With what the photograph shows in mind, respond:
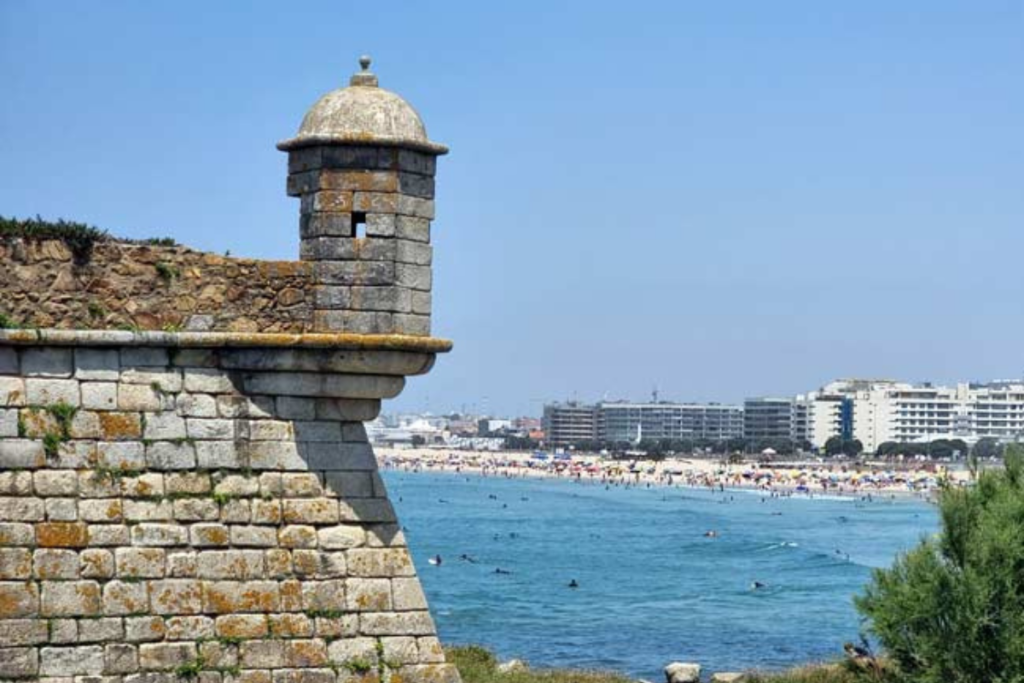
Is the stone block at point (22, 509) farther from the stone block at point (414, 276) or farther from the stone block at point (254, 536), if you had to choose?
the stone block at point (414, 276)

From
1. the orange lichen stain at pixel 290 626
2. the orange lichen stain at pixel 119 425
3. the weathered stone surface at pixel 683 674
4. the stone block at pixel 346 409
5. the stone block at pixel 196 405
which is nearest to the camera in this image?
the orange lichen stain at pixel 119 425

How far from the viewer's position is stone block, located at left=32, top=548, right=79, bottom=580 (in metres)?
11.6

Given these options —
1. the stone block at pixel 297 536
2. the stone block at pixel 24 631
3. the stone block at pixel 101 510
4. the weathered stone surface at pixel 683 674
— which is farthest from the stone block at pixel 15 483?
the weathered stone surface at pixel 683 674

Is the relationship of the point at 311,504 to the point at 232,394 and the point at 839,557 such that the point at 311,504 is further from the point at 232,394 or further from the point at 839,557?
the point at 839,557

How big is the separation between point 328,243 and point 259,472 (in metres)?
1.75

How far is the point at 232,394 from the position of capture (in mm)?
12367

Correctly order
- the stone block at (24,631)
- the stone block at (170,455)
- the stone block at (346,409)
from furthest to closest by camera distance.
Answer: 1. the stone block at (346,409)
2. the stone block at (170,455)
3. the stone block at (24,631)

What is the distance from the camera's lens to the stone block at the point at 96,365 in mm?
11953

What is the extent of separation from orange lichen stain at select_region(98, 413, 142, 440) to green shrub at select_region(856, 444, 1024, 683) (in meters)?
12.4

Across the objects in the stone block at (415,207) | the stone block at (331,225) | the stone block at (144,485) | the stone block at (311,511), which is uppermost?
the stone block at (415,207)

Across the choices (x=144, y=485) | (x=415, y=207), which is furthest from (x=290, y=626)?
(x=415, y=207)

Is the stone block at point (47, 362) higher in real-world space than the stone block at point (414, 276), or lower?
lower

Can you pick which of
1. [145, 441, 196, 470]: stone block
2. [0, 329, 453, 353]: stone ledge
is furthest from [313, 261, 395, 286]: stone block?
[145, 441, 196, 470]: stone block

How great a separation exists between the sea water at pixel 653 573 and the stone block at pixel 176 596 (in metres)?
17.1
